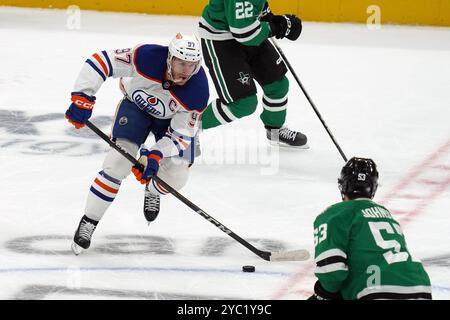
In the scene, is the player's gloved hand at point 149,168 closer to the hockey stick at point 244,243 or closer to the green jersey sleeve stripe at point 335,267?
the hockey stick at point 244,243

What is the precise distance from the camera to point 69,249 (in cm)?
451

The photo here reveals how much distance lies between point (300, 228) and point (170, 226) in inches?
22.4

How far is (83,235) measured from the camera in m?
4.43

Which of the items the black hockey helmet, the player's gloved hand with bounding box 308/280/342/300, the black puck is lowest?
the black puck

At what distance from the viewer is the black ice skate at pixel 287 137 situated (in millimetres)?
6188

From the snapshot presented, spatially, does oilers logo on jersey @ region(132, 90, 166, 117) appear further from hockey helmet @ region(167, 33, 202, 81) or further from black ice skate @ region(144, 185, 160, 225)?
black ice skate @ region(144, 185, 160, 225)

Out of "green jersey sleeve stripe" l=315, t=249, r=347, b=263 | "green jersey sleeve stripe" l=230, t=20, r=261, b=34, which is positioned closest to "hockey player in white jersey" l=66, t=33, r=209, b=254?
"green jersey sleeve stripe" l=230, t=20, r=261, b=34

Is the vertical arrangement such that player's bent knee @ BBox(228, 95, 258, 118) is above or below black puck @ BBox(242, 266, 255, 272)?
above

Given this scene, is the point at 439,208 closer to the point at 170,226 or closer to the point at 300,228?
the point at 300,228

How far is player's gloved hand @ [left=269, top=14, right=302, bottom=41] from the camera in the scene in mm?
5656

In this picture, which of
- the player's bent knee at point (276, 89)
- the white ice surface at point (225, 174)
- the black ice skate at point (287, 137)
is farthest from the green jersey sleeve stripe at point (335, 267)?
the black ice skate at point (287, 137)

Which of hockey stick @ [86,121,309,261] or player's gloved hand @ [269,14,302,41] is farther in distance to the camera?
player's gloved hand @ [269,14,302,41]
